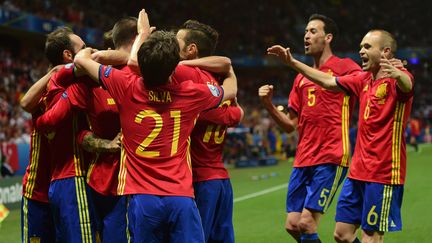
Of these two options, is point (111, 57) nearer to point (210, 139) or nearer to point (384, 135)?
point (210, 139)

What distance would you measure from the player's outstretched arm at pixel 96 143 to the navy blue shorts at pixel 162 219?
0.61 m

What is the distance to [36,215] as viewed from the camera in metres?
5.73

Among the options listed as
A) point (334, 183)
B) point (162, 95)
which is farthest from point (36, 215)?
point (334, 183)

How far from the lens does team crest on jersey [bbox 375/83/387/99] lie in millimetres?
6281

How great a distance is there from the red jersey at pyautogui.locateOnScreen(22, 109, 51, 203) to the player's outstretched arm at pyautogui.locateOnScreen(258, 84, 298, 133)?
2.01 metres

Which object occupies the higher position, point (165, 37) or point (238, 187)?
point (165, 37)

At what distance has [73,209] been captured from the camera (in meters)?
5.36

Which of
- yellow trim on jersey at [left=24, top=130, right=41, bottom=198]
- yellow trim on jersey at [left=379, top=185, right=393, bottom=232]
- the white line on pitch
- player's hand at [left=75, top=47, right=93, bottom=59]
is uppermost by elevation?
player's hand at [left=75, top=47, right=93, bottom=59]

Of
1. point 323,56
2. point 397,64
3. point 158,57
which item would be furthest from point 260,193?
point 158,57

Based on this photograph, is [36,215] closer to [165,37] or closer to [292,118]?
[165,37]

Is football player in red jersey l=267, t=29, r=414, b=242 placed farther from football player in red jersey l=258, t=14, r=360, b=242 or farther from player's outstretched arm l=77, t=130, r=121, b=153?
player's outstretched arm l=77, t=130, r=121, b=153

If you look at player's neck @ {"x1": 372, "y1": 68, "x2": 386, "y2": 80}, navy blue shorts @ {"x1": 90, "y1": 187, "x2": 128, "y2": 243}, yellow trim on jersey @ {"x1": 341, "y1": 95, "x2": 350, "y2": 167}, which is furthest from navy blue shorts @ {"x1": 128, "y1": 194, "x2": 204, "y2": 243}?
yellow trim on jersey @ {"x1": 341, "y1": 95, "x2": 350, "y2": 167}

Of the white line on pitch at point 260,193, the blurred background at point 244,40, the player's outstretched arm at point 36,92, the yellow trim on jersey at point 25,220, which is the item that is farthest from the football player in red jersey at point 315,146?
the blurred background at point 244,40

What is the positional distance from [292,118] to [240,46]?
38159mm
